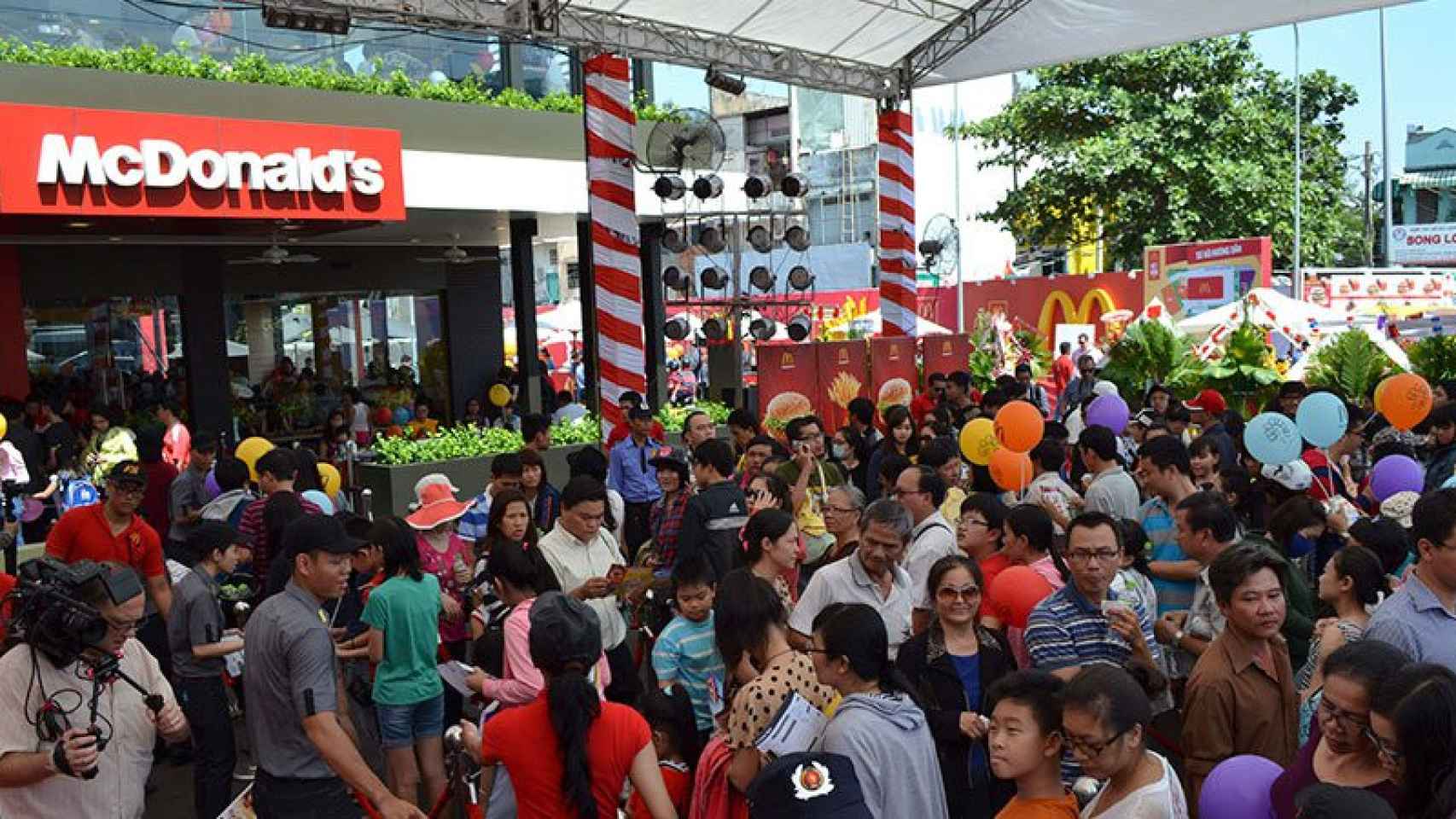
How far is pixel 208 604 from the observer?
220 inches

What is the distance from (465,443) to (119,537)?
6.95 m

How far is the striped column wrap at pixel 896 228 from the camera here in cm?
1633

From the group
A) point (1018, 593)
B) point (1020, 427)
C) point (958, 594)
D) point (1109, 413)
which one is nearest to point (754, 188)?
point (1109, 413)

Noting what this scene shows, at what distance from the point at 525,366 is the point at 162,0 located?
6796 millimetres

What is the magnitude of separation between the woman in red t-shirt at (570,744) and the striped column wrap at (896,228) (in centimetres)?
1350

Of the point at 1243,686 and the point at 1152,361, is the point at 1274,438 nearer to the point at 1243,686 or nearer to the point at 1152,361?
the point at 1243,686

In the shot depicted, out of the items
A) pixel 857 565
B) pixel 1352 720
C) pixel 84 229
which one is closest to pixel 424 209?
pixel 84 229

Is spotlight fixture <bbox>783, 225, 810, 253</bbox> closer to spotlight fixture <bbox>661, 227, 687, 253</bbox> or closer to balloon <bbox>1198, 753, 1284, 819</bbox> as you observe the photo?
spotlight fixture <bbox>661, 227, 687, 253</bbox>

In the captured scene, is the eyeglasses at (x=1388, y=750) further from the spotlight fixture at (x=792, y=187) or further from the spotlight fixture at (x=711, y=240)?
the spotlight fixture at (x=792, y=187)

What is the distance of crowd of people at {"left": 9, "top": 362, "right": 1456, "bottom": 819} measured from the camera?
313cm

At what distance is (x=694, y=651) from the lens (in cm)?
461

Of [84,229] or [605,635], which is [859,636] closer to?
[605,635]

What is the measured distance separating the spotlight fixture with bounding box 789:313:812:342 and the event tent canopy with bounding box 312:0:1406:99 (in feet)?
11.2

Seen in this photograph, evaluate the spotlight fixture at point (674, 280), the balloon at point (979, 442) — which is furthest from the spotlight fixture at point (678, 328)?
the balloon at point (979, 442)
